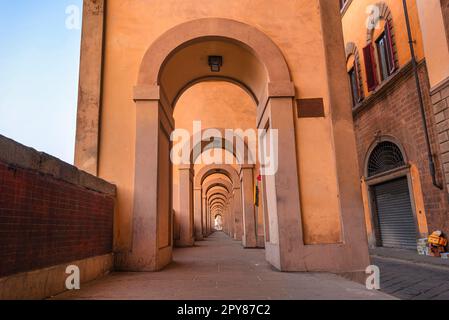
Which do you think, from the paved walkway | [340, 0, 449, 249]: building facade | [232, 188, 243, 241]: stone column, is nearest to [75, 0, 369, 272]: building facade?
the paved walkway

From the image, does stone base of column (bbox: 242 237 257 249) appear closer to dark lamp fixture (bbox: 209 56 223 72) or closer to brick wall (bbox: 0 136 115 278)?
dark lamp fixture (bbox: 209 56 223 72)

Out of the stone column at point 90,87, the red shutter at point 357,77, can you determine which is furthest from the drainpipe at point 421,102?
the stone column at point 90,87

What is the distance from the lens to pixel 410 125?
1103 centimetres

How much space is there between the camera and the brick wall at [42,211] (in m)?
2.87

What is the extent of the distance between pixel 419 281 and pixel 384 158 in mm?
8355

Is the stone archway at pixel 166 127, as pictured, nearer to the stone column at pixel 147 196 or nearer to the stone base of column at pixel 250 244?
the stone column at pixel 147 196

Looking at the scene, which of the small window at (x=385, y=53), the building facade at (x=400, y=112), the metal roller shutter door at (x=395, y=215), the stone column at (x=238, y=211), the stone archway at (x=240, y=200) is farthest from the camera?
the stone column at (x=238, y=211)

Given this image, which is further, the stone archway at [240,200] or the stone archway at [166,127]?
the stone archway at [240,200]

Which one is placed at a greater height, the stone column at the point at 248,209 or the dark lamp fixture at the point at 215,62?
the dark lamp fixture at the point at 215,62

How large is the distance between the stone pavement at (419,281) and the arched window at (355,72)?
865cm

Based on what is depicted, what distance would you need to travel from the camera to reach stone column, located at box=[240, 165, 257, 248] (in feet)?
40.4

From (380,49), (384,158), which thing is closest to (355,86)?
(380,49)

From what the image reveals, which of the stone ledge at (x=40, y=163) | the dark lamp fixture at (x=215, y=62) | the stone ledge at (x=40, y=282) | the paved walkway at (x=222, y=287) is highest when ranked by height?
the dark lamp fixture at (x=215, y=62)

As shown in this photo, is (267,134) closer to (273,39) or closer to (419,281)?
(273,39)
